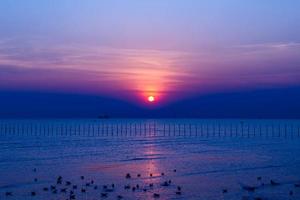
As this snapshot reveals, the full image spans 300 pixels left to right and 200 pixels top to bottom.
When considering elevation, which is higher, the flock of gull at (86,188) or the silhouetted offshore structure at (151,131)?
the silhouetted offshore structure at (151,131)

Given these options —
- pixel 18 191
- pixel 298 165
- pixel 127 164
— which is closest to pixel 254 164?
pixel 298 165

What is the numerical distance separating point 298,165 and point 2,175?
23.3 m

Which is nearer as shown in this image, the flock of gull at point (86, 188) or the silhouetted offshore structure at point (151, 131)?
the flock of gull at point (86, 188)

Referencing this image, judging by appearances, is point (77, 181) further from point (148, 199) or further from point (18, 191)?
point (148, 199)

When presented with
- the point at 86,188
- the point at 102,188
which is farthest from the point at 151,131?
the point at 86,188

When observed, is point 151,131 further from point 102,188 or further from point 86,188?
point 86,188

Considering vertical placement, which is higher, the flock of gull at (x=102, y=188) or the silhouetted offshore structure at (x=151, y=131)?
the silhouetted offshore structure at (x=151, y=131)

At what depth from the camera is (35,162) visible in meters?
41.3

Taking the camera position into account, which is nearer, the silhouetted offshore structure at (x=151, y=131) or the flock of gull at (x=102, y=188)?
the flock of gull at (x=102, y=188)

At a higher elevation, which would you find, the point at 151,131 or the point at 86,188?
the point at 151,131

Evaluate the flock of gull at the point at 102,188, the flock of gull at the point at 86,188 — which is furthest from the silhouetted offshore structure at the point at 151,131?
the flock of gull at the point at 86,188

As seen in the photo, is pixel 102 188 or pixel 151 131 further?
pixel 151 131

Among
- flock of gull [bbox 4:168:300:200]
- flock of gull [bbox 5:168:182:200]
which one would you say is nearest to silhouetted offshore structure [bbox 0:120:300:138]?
flock of gull [bbox 4:168:300:200]

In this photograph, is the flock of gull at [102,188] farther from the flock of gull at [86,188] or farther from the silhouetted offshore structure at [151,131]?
the silhouetted offshore structure at [151,131]
